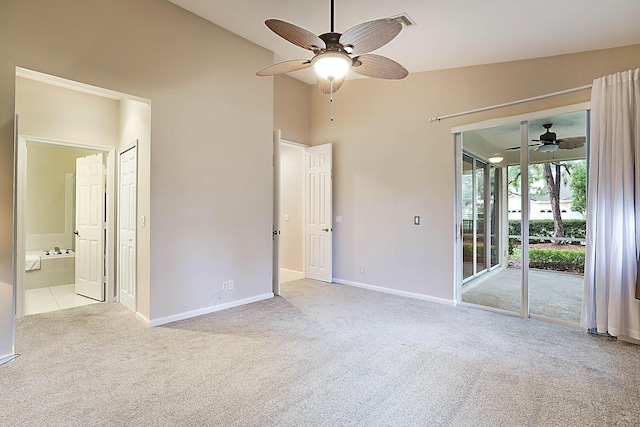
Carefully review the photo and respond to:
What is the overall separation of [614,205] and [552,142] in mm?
1008

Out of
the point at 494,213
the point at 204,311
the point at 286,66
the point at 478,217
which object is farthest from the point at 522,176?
the point at 204,311

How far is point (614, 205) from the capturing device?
3098 mm

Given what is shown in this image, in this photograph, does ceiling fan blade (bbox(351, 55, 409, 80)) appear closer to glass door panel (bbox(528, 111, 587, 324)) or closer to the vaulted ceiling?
the vaulted ceiling

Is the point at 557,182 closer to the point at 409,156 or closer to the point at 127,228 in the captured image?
the point at 409,156

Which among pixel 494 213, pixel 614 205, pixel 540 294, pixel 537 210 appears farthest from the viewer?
pixel 494 213

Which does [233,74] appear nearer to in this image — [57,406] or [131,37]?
[131,37]

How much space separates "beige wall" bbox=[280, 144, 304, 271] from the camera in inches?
248

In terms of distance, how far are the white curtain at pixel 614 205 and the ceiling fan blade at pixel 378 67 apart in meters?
2.13

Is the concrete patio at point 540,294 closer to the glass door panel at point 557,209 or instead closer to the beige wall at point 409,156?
the glass door panel at point 557,209

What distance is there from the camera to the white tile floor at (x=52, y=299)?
165 inches

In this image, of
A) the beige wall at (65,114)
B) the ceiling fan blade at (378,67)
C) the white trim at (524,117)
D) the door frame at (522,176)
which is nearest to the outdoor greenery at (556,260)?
the door frame at (522,176)

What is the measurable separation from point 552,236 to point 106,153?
5841 mm

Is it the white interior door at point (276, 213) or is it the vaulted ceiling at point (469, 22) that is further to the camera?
the white interior door at point (276, 213)

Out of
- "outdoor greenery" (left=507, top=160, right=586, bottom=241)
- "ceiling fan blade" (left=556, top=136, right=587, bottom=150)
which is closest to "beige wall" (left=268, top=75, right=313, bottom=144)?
"outdoor greenery" (left=507, top=160, right=586, bottom=241)
